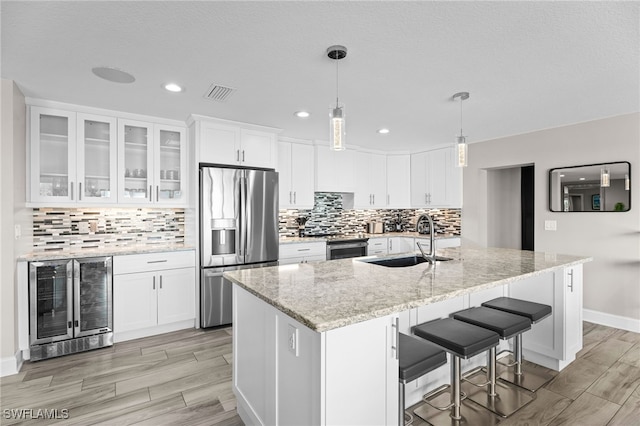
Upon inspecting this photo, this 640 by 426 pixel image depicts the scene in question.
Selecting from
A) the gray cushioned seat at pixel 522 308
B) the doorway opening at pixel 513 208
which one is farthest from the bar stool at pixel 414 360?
the doorway opening at pixel 513 208

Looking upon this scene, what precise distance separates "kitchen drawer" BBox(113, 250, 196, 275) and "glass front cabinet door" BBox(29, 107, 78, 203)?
825 mm

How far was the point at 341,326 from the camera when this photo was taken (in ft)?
4.09

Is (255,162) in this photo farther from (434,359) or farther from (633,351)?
(633,351)

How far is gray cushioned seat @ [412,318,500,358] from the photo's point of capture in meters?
1.76

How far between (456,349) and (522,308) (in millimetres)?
1004

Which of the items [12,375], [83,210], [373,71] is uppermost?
[373,71]

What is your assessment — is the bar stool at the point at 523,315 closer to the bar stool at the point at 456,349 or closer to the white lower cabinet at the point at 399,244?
the bar stool at the point at 456,349

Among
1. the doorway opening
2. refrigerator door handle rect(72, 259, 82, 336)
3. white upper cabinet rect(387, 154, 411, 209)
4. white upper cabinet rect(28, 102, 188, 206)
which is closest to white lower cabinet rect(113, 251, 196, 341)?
refrigerator door handle rect(72, 259, 82, 336)

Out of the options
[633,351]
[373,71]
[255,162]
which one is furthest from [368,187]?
[633,351]

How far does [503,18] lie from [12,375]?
4441mm

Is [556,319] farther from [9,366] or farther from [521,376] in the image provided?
[9,366]

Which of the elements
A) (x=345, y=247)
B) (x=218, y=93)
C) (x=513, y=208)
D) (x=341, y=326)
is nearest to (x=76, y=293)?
(x=218, y=93)

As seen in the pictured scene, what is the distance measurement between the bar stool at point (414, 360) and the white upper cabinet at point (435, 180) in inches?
156

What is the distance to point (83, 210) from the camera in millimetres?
3646
